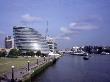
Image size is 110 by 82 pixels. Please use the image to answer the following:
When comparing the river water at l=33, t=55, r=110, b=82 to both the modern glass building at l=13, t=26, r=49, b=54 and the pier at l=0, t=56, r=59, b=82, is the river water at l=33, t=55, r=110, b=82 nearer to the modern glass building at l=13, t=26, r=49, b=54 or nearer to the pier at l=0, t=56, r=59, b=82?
the pier at l=0, t=56, r=59, b=82

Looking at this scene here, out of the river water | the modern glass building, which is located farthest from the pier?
the modern glass building

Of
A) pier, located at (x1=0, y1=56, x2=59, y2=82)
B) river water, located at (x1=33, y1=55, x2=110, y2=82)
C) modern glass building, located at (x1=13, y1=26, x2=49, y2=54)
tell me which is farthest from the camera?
modern glass building, located at (x1=13, y1=26, x2=49, y2=54)

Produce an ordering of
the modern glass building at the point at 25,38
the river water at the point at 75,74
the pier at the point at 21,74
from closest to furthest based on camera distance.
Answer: the pier at the point at 21,74, the river water at the point at 75,74, the modern glass building at the point at 25,38

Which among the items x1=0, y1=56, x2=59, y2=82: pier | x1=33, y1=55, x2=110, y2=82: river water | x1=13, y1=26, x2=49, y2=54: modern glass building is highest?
x1=13, y1=26, x2=49, y2=54: modern glass building

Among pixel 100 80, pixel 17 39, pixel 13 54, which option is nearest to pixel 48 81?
pixel 100 80

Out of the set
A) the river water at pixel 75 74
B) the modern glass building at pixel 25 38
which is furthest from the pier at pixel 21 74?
the modern glass building at pixel 25 38

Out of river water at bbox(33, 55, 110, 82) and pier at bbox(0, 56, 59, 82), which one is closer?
pier at bbox(0, 56, 59, 82)

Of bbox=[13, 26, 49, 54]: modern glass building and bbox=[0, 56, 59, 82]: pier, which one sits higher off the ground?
bbox=[13, 26, 49, 54]: modern glass building

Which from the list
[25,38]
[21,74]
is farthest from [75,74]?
[25,38]

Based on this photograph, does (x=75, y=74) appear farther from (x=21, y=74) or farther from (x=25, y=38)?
(x=25, y=38)

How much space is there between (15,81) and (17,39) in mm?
122310

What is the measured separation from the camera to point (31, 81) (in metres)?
39.1

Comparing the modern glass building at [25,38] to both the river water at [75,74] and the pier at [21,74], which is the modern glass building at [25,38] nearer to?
the river water at [75,74]

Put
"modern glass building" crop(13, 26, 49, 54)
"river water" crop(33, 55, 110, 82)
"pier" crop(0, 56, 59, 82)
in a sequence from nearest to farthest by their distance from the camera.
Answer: "pier" crop(0, 56, 59, 82)
"river water" crop(33, 55, 110, 82)
"modern glass building" crop(13, 26, 49, 54)
